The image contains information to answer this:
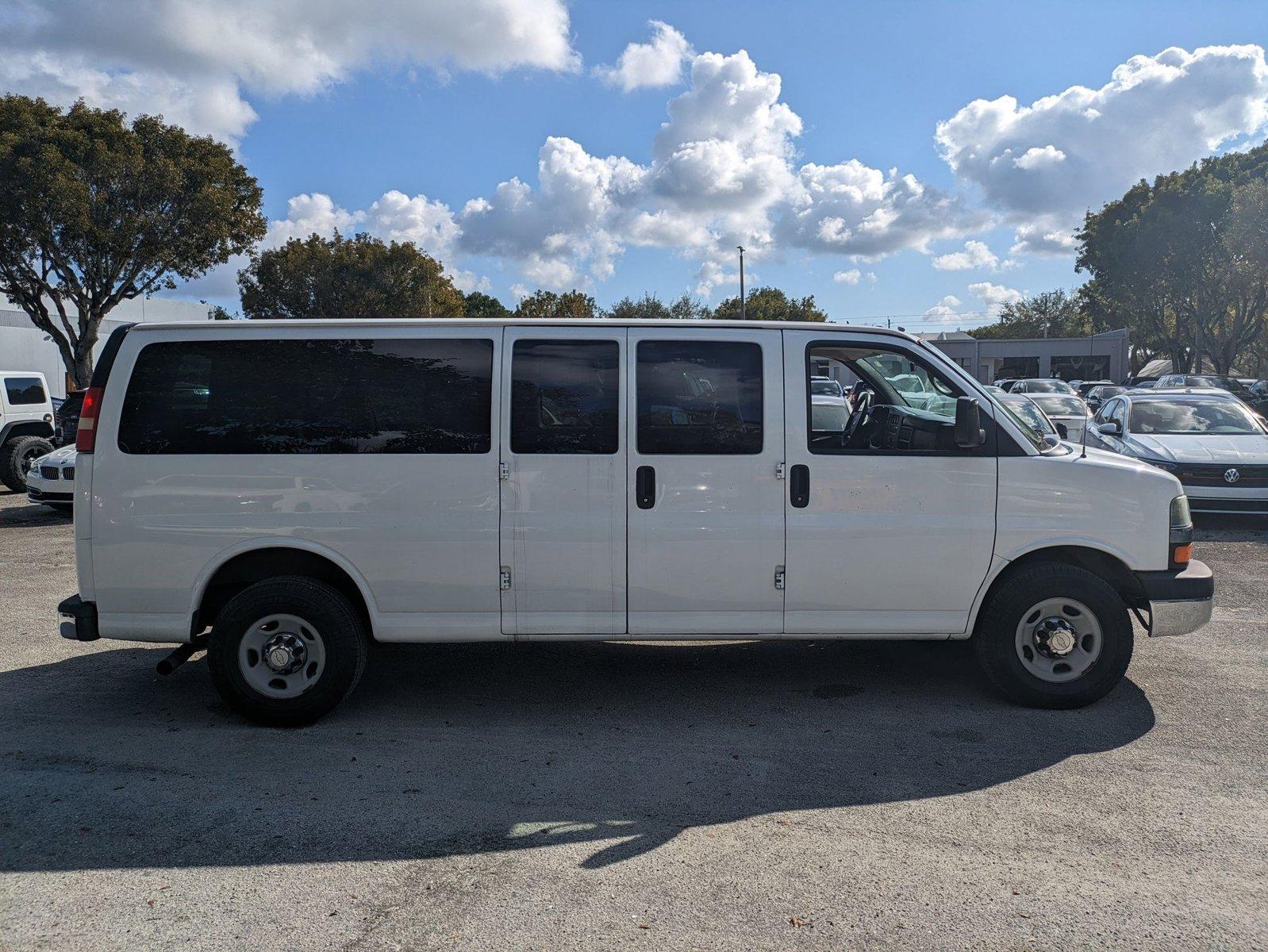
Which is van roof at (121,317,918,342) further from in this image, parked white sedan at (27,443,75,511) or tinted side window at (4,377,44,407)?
tinted side window at (4,377,44,407)

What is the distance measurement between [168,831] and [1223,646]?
6545 mm

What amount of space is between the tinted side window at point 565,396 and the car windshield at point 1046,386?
29334 mm

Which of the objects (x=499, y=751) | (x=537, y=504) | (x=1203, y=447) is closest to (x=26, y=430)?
(x=537, y=504)

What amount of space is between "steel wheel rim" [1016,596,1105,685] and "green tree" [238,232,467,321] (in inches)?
1675

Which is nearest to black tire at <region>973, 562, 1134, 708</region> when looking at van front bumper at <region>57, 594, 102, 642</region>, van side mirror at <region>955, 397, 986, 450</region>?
van side mirror at <region>955, 397, 986, 450</region>

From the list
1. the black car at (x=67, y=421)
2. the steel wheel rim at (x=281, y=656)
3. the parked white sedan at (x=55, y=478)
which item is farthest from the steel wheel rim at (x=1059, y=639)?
the black car at (x=67, y=421)

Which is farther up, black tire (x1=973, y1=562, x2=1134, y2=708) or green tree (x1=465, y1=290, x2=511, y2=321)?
green tree (x1=465, y1=290, x2=511, y2=321)

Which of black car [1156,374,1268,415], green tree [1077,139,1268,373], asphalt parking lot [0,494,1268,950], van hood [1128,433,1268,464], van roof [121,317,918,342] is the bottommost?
asphalt parking lot [0,494,1268,950]

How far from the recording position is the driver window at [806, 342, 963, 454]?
5184 millimetres

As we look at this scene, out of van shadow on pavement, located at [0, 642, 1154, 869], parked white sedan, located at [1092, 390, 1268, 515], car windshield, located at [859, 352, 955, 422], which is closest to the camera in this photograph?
van shadow on pavement, located at [0, 642, 1154, 869]

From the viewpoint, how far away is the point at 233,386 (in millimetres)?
5062

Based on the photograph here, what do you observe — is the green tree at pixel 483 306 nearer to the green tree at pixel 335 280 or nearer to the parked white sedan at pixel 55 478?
the green tree at pixel 335 280

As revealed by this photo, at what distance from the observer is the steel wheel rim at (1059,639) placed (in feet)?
17.1

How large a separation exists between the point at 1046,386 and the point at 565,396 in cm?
3078
